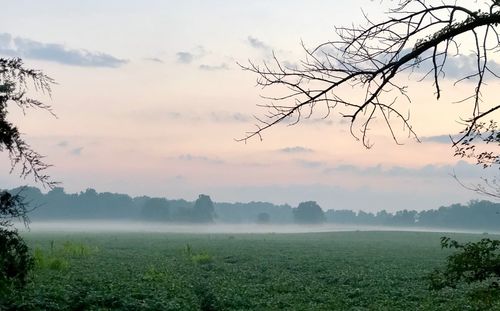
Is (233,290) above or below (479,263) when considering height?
below

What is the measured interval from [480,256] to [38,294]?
17355 mm

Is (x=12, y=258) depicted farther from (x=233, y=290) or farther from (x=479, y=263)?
(x=233, y=290)

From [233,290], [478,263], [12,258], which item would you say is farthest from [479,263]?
[233,290]

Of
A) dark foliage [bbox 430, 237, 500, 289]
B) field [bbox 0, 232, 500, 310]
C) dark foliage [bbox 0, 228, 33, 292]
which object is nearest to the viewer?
dark foliage [bbox 430, 237, 500, 289]

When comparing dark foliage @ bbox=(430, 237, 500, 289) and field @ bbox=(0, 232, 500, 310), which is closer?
dark foliage @ bbox=(430, 237, 500, 289)

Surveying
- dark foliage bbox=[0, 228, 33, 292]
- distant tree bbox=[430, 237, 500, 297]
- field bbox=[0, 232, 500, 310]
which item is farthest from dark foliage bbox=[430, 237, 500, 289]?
→ dark foliage bbox=[0, 228, 33, 292]

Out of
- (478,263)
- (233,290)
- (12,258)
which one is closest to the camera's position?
(478,263)

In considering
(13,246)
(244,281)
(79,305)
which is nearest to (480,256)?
(13,246)

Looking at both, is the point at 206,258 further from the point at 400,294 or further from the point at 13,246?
the point at 13,246

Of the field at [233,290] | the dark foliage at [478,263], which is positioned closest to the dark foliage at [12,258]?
the field at [233,290]

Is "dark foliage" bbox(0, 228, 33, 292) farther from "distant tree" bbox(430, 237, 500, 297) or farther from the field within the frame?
"distant tree" bbox(430, 237, 500, 297)

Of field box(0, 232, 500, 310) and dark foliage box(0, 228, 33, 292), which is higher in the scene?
dark foliage box(0, 228, 33, 292)

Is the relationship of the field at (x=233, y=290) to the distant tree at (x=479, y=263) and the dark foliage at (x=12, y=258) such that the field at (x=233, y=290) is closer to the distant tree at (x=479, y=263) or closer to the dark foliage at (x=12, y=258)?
the dark foliage at (x=12, y=258)

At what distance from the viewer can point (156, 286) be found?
25812 millimetres
